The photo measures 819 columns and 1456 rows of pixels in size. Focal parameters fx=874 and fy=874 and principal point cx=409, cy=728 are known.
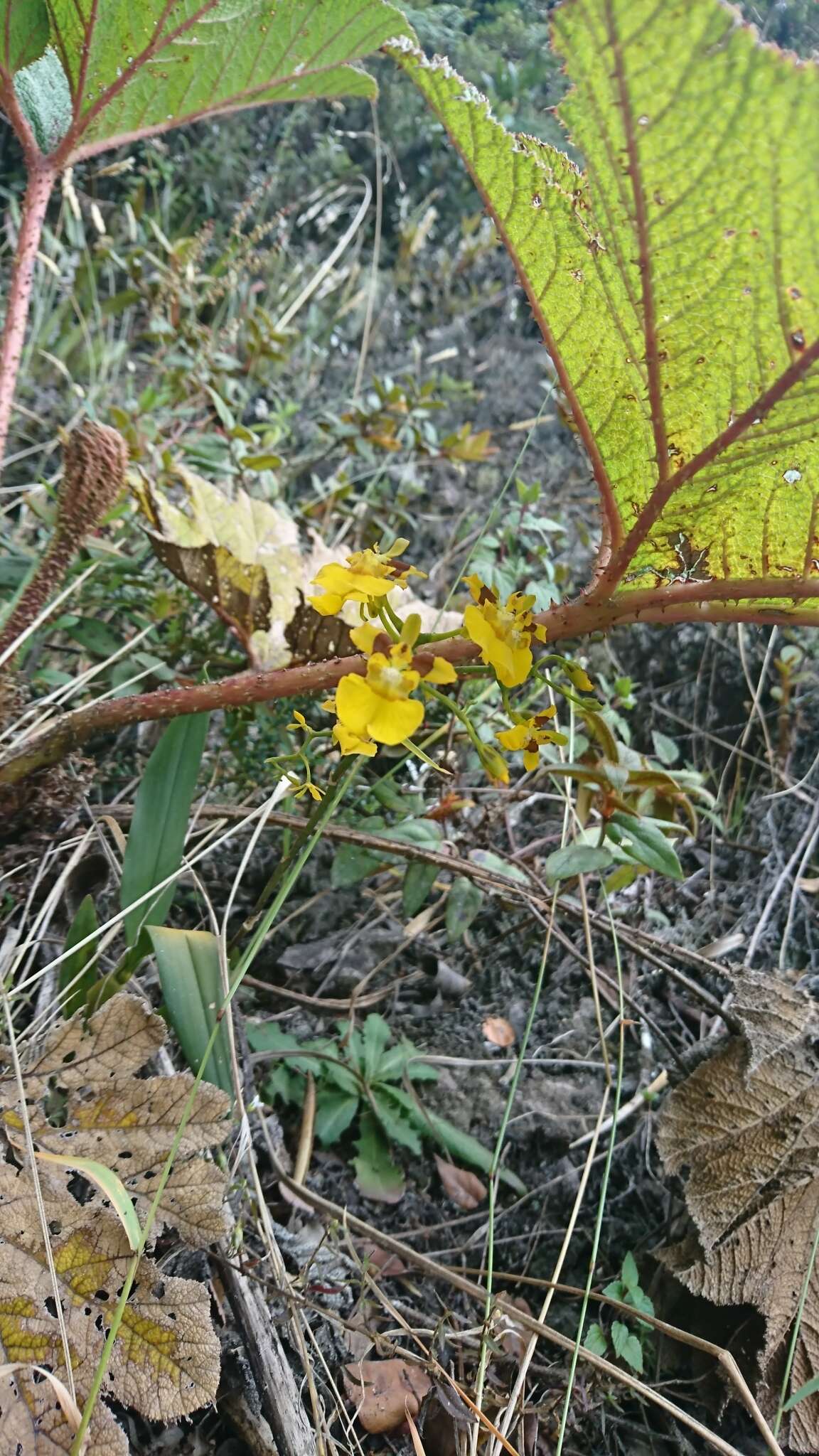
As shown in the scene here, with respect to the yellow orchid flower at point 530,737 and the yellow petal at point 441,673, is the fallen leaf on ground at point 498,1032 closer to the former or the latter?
the yellow orchid flower at point 530,737

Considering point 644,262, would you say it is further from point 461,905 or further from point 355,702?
point 461,905

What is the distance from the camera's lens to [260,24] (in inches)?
43.2

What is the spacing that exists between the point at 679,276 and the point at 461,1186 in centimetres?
101

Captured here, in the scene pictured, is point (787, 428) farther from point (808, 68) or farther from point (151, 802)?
point (151, 802)

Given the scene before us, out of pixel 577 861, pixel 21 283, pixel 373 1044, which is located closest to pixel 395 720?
pixel 577 861

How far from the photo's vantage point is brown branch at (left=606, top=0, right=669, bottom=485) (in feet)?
2.06

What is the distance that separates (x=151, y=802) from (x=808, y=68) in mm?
882

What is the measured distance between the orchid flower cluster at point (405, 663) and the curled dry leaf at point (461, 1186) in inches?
22.0

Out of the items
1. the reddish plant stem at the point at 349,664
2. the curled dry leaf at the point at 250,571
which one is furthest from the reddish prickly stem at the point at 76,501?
the reddish plant stem at the point at 349,664

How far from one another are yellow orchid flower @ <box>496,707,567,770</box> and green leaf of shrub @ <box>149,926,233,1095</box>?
369mm

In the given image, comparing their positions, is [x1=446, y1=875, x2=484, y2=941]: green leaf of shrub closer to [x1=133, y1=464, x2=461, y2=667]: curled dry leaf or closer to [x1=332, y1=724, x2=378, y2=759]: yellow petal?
[x1=133, y1=464, x2=461, y2=667]: curled dry leaf

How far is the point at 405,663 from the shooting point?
2.35 feet

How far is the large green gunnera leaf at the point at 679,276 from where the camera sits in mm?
612

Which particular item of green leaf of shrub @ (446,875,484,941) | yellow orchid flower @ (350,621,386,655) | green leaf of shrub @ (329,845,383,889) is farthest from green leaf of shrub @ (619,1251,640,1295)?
yellow orchid flower @ (350,621,386,655)
